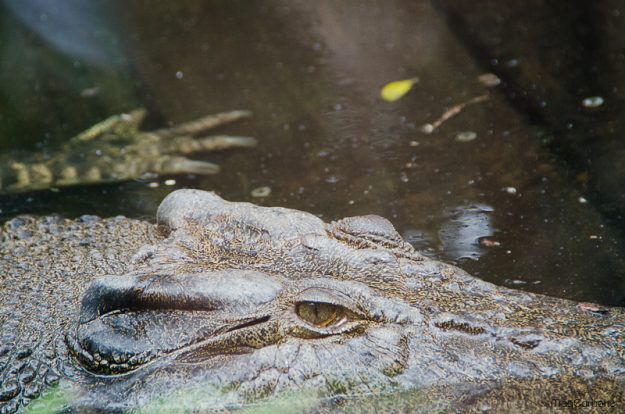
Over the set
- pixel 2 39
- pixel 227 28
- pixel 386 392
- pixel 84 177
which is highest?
pixel 227 28

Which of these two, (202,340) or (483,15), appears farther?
(483,15)

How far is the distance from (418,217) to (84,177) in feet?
7.76

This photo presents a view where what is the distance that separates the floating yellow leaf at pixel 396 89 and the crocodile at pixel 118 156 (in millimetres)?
1098

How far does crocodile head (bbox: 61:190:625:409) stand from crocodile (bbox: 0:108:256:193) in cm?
236

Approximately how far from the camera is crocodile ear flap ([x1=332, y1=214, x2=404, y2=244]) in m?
3.06

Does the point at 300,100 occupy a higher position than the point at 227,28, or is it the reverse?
the point at 227,28

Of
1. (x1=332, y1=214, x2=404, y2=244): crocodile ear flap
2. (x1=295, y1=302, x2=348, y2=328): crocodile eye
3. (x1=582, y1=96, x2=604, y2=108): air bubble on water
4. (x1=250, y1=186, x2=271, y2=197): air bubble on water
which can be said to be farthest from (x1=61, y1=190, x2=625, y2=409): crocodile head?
Answer: (x1=582, y1=96, x2=604, y2=108): air bubble on water

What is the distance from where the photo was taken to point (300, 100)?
234 inches

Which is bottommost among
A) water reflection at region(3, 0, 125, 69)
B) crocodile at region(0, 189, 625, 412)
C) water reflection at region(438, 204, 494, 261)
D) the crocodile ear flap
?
crocodile at region(0, 189, 625, 412)

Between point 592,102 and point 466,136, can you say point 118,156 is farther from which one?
point 592,102

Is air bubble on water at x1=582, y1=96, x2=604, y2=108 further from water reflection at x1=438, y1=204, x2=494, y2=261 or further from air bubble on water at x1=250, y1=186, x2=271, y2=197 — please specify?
air bubble on water at x1=250, y1=186, x2=271, y2=197

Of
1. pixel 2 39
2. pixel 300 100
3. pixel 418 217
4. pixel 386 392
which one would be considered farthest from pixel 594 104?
pixel 2 39

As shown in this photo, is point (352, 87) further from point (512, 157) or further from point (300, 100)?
point (512, 157)

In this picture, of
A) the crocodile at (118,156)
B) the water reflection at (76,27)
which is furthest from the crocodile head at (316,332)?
the water reflection at (76,27)
